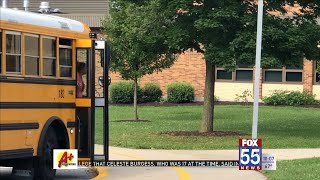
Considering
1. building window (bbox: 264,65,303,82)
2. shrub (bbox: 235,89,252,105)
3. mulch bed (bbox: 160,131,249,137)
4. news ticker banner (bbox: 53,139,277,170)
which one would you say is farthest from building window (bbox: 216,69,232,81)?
news ticker banner (bbox: 53,139,277,170)

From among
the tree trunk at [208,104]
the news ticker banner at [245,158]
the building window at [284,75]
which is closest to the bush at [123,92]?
the building window at [284,75]

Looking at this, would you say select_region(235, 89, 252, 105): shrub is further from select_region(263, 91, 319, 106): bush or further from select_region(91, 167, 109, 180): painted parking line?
select_region(91, 167, 109, 180): painted parking line

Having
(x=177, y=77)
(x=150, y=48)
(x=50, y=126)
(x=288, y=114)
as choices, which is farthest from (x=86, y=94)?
(x=177, y=77)

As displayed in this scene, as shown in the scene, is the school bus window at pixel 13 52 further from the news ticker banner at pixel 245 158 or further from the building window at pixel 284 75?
the building window at pixel 284 75

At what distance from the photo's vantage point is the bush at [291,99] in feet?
A: 122

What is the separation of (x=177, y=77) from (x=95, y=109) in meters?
26.5

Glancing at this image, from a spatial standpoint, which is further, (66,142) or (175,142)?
(175,142)

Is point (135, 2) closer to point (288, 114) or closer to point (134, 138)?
point (134, 138)

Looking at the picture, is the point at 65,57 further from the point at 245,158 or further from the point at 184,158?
the point at 184,158

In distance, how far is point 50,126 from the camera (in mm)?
12445

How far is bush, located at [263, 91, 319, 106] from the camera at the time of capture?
3731cm

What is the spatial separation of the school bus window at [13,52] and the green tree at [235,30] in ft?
28.2

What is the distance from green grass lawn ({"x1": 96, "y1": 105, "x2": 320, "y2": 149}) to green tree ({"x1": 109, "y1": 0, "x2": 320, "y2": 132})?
2.32 m

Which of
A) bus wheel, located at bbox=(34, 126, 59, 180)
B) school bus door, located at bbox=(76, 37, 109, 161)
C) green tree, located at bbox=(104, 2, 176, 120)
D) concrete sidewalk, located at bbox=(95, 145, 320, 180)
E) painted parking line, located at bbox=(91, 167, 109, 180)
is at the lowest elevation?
painted parking line, located at bbox=(91, 167, 109, 180)
